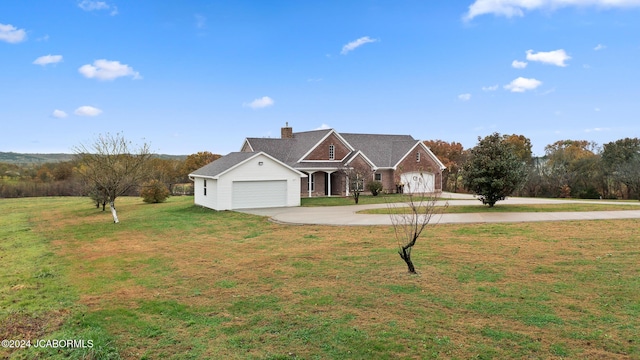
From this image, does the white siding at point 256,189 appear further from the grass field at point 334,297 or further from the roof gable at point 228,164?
the grass field at point 334,297

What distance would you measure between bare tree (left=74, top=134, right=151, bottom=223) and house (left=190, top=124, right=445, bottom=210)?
4.27 metres

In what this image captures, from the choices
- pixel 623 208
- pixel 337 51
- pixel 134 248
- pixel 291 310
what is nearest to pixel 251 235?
pixel 134 248

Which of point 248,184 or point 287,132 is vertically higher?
point 287,132

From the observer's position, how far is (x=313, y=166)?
3500 cm

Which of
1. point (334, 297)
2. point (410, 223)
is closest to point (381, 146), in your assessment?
point (410, 223)

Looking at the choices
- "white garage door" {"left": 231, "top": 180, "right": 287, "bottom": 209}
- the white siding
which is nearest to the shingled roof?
the white siding

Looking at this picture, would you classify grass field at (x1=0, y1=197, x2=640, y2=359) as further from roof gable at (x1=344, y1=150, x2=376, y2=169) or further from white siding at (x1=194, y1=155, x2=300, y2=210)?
roof gable at (x1=344, y1=150, x2=376, y2=169)

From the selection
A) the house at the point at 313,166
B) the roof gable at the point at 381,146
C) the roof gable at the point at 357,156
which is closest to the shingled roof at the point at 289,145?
the house at the point at 313,166

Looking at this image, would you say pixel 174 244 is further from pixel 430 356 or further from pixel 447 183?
pixel 447 183

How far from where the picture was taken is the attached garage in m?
26.0

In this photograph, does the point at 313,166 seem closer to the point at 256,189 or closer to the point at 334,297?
the point at 256,189

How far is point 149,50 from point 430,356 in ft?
80.6

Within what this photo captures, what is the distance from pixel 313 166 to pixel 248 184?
9147mm

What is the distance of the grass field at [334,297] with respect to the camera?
6.13 metres
